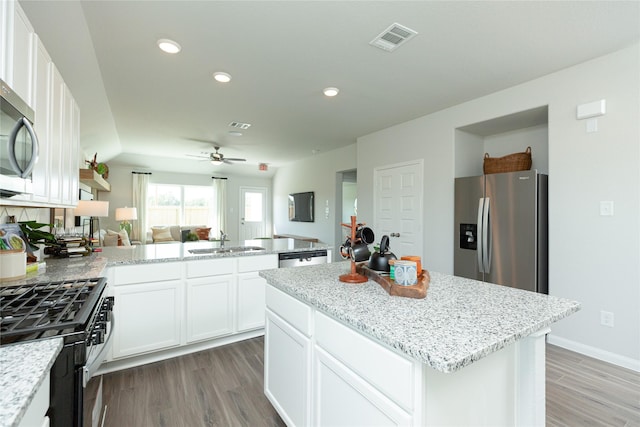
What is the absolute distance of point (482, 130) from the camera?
3791mm

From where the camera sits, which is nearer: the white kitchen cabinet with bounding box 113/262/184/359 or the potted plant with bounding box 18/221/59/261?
the potted plant with bounding box 18/221/59/261

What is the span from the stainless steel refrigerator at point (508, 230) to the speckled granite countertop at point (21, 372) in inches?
135

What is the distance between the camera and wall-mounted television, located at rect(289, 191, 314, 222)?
7.06 metres

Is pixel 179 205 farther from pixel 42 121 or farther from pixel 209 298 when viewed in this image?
pixel 42 121

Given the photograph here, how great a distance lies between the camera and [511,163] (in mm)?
3311

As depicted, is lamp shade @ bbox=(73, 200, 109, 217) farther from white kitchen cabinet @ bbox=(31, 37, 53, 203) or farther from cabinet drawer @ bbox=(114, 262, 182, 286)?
white kitchen cabinet @ bbox=(31, 37, 53, 203)

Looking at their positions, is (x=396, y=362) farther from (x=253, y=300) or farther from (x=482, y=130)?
(x=482, y=130)

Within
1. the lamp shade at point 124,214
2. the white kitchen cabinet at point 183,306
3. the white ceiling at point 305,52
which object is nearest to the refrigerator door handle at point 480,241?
the white ceiling at point 305,52

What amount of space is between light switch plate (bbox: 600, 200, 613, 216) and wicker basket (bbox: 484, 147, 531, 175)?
77 cm

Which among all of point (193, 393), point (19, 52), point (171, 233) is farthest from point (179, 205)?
point (19, 52)

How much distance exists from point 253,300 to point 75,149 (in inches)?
75.1

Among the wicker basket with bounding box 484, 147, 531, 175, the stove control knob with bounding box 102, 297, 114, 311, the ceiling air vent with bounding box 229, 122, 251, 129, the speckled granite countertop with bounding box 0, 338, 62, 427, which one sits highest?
the ceiling air vent with bounding box 229, 122, 251, 129

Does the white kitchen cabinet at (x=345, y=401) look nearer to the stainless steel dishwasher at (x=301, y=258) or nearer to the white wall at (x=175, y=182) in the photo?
the stainless steel dishwasher at (x=301, y=258)

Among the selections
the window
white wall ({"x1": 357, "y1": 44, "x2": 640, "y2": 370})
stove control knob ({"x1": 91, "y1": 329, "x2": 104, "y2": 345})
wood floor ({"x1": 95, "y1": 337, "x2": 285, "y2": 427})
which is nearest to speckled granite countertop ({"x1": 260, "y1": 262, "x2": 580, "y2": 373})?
stove control knob ({"x1": 91, "y1": 329, "x2": 104, "y2": 345})
